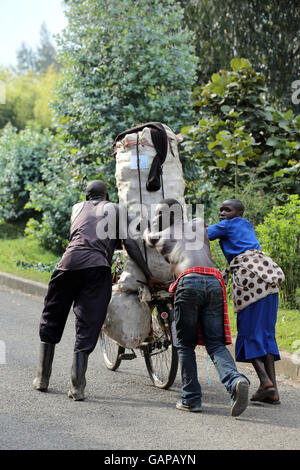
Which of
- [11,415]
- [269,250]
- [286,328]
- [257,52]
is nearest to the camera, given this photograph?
[11,415]

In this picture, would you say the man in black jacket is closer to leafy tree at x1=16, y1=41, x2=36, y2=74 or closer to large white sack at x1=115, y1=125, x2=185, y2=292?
large white sack at x1=115, y1=125, x2=185, y2=292

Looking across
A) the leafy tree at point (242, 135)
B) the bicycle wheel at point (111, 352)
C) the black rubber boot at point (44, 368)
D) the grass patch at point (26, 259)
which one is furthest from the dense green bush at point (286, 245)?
the grass patch at point (26, 259)

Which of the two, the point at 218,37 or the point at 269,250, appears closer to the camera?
the point at 269,250

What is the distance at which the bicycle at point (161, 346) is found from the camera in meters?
5.71

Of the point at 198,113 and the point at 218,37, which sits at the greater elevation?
the point at 218,37

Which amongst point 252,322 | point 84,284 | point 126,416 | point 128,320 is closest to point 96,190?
point 84,284

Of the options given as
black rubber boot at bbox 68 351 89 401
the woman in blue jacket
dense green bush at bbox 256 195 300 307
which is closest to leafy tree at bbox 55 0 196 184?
dense green bush at bbox 256 195 300 307

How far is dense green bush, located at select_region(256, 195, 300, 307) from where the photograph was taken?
8.64m

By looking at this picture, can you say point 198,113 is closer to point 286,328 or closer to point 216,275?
point 286,328

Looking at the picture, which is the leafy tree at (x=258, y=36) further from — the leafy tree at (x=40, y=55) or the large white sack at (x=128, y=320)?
the leafy tree at (x=40, y=55)

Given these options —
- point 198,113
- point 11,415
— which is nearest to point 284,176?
point 198,113

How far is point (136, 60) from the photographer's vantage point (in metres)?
10.9

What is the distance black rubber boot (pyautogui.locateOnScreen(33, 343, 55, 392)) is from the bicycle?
79cm
